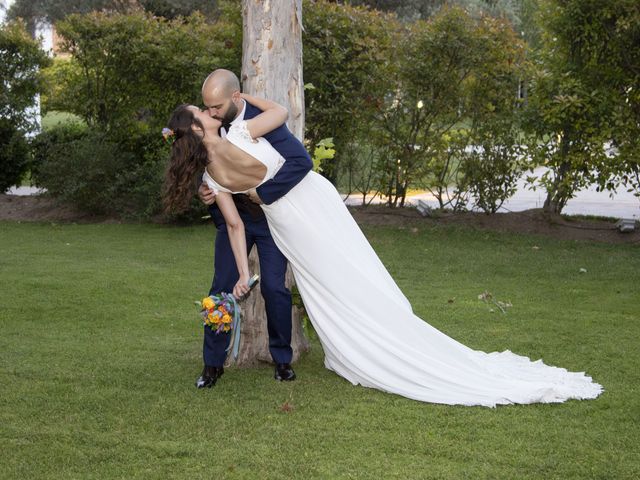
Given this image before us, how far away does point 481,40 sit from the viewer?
11930 millimetres

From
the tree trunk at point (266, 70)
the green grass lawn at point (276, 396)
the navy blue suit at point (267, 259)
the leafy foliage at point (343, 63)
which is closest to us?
the green grass lawn at point (276, 396)

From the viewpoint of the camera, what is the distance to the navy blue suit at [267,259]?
5.55m

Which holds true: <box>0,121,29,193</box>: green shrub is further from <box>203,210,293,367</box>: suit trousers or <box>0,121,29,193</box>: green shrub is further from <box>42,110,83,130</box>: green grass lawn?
<box>203,210,293,367</box>: suit trousers

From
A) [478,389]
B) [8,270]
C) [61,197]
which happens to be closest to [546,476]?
[478,389]

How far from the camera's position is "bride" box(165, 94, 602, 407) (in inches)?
211

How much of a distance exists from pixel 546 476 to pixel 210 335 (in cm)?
227

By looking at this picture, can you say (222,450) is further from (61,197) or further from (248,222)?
(61,197)

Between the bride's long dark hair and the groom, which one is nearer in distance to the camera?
the bride's long dark hair

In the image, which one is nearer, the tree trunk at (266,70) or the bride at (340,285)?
the bride at (340,285)

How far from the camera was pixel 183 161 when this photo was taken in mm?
5324

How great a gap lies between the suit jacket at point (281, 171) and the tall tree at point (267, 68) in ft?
1.58

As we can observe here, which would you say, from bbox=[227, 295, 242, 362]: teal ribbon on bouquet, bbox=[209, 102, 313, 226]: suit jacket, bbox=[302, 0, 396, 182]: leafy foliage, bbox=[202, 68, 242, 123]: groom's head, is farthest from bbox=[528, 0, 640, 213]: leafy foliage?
bbox=[227, 295, 242, 362]: teal ribbon on bouquet

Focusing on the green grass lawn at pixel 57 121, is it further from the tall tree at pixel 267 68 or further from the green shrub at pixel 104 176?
the tall tree at pixel 267 68

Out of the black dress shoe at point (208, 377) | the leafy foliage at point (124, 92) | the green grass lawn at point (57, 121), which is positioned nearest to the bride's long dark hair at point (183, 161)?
the black dress shoe at point (208, 377)
